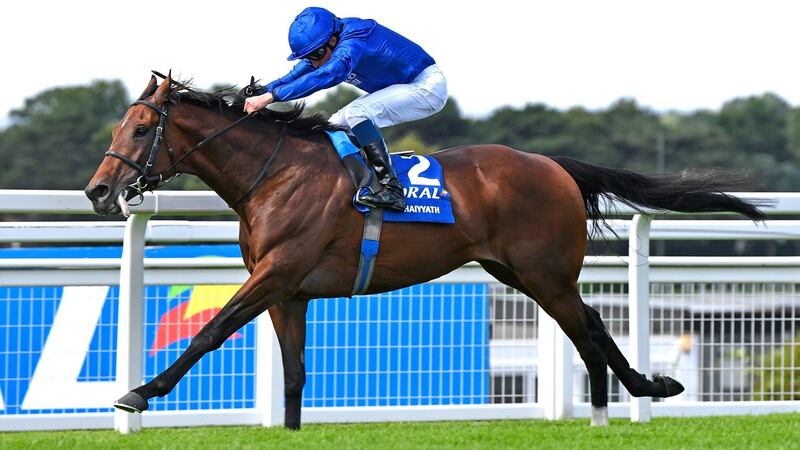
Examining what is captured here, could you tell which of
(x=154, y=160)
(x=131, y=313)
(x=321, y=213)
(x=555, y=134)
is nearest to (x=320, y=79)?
(x=321, y=213)

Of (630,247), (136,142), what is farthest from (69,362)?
(630,247)

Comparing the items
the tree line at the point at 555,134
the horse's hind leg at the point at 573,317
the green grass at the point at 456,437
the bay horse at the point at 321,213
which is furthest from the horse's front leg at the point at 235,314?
the tree line at the point at 555,134

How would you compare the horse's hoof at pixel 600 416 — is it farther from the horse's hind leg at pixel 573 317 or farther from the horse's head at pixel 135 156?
the horse's head at pixel 135 156

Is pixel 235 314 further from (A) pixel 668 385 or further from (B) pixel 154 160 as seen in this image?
(A) pixel 668 385

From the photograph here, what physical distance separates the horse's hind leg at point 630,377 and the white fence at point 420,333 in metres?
0.25

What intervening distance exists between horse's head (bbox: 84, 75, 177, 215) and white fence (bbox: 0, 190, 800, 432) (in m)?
0.23

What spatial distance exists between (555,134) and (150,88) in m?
73.2

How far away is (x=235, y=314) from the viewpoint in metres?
6.00

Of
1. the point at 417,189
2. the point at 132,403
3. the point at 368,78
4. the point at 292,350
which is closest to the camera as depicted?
the point at 132,403

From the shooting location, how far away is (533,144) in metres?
77.8

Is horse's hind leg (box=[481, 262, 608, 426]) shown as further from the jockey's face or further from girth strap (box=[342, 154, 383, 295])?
the jockey's face

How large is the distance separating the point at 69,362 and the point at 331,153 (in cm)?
177

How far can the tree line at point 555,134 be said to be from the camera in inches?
2849

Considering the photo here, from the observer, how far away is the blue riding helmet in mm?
6289
